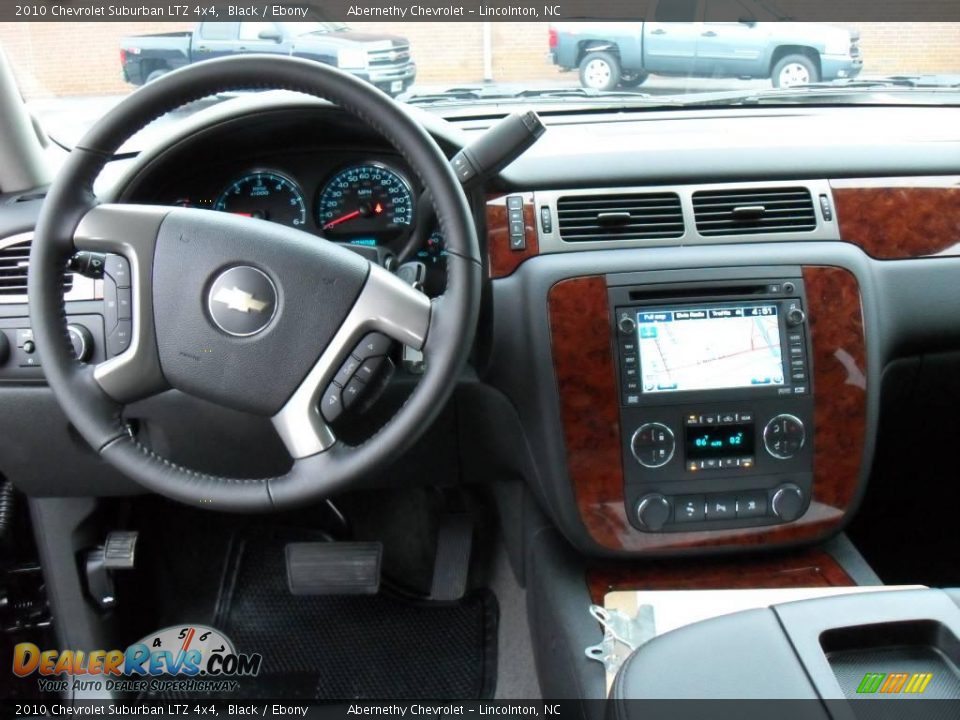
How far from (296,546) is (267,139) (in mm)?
1042

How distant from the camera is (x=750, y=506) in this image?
1.61 metres

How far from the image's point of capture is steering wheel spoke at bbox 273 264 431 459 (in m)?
1.23

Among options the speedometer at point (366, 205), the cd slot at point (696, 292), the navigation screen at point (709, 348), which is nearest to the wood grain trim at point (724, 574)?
the navigation screen at point (709, 348)

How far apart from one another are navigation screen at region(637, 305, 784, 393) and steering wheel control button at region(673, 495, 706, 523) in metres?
0.21

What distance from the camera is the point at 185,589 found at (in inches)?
88.5

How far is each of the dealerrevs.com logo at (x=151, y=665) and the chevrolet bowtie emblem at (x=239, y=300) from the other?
3.72 ft

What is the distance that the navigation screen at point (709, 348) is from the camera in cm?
157

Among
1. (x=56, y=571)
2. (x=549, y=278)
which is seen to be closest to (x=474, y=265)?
(x=549, y=278)

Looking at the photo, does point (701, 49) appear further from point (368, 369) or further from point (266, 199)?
point (368, 369)

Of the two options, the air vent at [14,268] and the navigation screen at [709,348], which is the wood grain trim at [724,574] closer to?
the navigation screen at [709,348]

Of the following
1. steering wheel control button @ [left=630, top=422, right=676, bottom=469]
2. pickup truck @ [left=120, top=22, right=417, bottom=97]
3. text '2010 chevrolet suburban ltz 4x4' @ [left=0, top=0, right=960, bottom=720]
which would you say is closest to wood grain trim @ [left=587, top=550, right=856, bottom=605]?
text '2010 chevrolet suburban ltz 4x4' @ [left=0, top=0, right=960, bottom=720]

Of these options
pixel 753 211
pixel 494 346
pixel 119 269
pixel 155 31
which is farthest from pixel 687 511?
pixel 155 31

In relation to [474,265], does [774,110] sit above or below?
above
